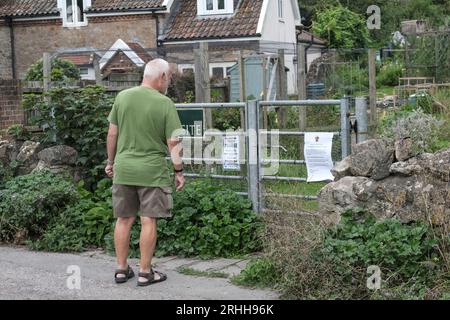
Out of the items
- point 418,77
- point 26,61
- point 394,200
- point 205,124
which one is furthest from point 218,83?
point 26,61

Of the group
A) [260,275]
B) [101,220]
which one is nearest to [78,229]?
[101,220]

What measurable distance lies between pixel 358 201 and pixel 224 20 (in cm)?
2271

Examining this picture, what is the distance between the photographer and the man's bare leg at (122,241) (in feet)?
22.7

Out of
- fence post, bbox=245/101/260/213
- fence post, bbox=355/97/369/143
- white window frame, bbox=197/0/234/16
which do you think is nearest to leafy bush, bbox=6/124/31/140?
fence post, bbox=245/101/260/213

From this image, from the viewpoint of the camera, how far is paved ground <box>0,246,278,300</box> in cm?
652

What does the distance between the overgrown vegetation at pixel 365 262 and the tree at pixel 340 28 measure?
30.2 m

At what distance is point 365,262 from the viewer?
20.2ft

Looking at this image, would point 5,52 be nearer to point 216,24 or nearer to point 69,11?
point 69,11

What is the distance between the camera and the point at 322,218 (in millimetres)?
6930

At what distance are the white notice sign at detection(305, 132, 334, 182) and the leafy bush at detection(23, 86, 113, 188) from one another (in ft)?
9.35

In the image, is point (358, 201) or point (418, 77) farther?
point (418, 77)

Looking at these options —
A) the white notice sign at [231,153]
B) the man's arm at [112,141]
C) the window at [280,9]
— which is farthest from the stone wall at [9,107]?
the window at [280,9]
